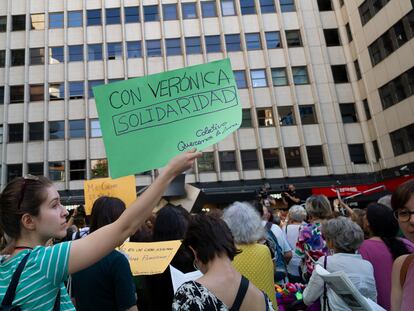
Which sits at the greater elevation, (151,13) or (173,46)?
(151,13)

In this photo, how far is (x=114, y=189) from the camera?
315 inches

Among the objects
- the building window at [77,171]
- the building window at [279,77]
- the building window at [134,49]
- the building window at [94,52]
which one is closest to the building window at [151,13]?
the building window at [134,49]

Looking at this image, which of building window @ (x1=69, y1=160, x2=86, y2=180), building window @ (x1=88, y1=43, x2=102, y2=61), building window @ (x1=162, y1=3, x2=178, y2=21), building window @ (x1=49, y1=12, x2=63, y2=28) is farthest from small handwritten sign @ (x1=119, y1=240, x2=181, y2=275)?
building window @ (x1=49, y1=12, x2=63, y2=28)

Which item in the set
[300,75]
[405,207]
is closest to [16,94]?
[300,75]

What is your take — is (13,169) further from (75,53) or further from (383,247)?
(383,247)

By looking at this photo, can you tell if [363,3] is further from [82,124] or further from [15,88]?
[15,88]

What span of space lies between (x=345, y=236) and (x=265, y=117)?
2583cm

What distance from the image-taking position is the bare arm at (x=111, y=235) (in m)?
1.67

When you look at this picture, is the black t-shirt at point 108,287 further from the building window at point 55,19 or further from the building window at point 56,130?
the building window at point 55,19

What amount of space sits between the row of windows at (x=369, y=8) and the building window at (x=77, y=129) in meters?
25.3

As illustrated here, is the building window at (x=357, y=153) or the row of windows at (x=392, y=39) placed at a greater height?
the row of windows at (x=392, y=39)

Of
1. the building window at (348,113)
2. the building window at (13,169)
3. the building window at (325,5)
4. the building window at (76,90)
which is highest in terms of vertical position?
the building window at (325,5)

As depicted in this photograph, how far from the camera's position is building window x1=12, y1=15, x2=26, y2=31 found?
3103 centimetres

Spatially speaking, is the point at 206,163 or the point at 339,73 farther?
the point at 339,73
